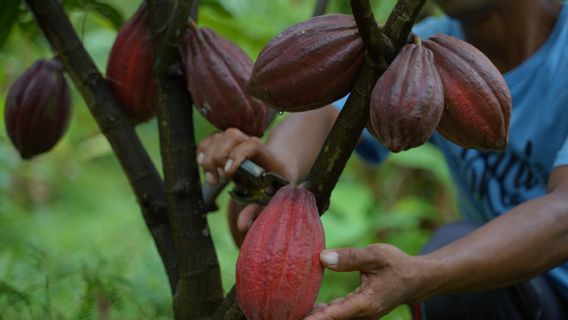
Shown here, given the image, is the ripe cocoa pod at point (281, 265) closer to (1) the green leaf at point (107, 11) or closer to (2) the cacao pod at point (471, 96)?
(2) the cacao pod at point (471, 96)

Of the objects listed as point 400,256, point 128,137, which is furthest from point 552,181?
point 128,137

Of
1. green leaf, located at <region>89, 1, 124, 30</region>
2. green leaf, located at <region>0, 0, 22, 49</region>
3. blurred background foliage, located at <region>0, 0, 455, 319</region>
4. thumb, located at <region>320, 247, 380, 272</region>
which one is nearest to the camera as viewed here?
thumb, located at <region>320, 247, 380, 272</region>

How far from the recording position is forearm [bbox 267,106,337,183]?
62.7 inches

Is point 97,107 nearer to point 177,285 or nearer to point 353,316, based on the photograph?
point 177,285

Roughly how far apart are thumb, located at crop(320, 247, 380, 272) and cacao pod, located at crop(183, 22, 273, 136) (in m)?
0.28

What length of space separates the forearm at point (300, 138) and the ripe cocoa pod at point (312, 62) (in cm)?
63

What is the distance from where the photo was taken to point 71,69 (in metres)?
1.19

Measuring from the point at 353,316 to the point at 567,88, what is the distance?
852 millimetres

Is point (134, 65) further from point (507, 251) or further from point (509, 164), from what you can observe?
point (509, 164)

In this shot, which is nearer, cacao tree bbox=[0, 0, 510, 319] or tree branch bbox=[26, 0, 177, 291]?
cacao tree bbox=[0, 0, 510, 319]

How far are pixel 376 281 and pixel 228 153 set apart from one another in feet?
0.94

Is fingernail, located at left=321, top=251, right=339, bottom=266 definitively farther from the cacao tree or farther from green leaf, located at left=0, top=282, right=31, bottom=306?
green leaf, located at left=0, top=282, right=31, bottom=306

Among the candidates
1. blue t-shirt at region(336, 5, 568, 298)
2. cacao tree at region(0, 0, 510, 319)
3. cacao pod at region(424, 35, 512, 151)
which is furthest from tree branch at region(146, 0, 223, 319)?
blue t-shirt at region(336, 5, 568, 298)

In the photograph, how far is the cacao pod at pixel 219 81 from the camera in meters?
1.10
